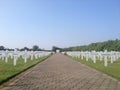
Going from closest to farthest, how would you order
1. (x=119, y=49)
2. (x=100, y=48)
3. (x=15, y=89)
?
1. (x=15, y=89)
2. (x=119, y=49)
3. (x=100, y=48)

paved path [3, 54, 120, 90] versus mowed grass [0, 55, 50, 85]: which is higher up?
mowed grass [0, 55, 50, 85]

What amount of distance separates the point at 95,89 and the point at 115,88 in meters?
0.88

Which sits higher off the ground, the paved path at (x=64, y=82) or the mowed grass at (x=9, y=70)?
the mowed grass at (x=9, y=70)

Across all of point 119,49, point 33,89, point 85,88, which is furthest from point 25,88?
point 119,49

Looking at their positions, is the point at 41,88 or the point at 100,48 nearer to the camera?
the point at 41,88

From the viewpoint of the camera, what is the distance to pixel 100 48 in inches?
3804

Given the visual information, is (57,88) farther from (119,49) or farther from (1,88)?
(119,49)

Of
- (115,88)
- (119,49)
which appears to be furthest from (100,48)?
(115,88)

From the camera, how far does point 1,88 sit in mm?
9352

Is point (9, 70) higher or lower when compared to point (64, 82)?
higher

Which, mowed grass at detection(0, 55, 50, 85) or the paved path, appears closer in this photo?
the paved path

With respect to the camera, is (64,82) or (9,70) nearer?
(64,82)

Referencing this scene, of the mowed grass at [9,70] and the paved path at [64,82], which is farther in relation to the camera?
the mowed grass at [9,70]

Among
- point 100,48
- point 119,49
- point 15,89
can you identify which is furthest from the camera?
point 100,48
